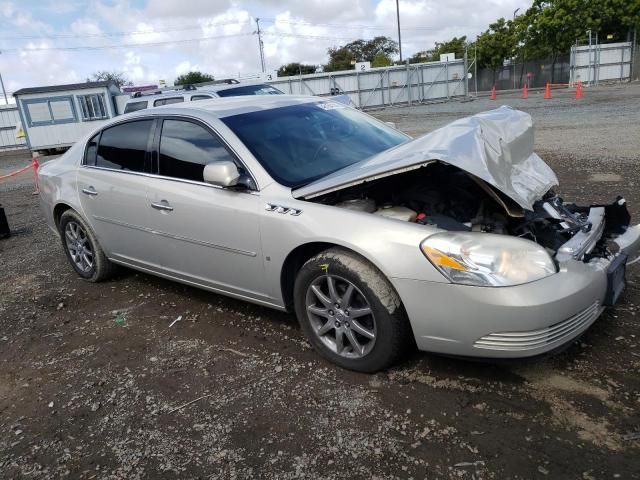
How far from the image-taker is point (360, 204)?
323 centimetres

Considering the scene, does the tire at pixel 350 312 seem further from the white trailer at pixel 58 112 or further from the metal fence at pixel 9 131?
the metal fence at pixel 9 131

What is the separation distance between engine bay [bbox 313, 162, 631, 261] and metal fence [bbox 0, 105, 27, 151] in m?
27.5

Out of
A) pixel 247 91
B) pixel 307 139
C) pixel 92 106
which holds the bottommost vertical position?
→ pixel 307 139

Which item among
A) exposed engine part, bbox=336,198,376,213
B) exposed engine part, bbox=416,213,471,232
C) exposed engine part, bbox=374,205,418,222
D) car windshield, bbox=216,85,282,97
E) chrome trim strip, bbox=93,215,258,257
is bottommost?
chrome trim strip, bbox=93,215,258,257

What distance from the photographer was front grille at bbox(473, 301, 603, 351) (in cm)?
255

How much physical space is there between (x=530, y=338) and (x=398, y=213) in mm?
1011

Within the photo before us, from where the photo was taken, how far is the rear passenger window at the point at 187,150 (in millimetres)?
3639

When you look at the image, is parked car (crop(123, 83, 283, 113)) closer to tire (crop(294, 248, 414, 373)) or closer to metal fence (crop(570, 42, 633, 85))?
tire (crop(294, 248, 414, 373))

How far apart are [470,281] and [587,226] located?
1126 millimetres

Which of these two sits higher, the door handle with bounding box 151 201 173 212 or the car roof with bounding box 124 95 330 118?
the car roof with bounding box 124 95 330 118

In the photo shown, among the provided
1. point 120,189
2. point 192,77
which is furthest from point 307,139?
point 192,77

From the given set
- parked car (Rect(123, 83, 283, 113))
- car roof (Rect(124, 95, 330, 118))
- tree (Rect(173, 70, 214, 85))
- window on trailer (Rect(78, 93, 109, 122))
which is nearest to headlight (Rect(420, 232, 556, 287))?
car roof (Rect(124, 95, 330, 118))

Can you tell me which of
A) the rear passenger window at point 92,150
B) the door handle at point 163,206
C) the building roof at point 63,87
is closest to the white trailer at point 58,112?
the building roof at point 63,87

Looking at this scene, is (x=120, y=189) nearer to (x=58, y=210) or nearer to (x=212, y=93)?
(x=58, y=210)
